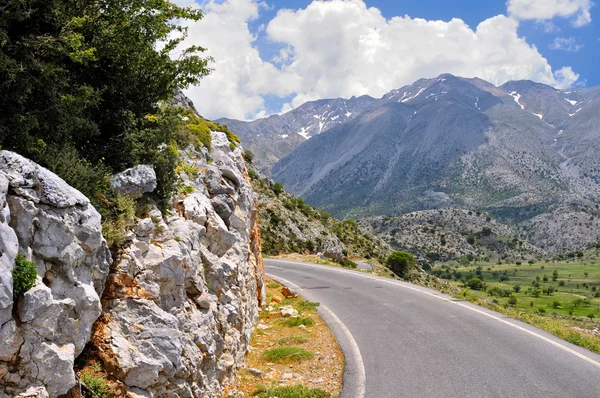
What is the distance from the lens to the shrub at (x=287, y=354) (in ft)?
32.8

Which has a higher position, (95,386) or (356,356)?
(95,386)

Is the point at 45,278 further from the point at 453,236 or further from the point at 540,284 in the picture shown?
the point at 453,236

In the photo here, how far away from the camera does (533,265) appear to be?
157 meters

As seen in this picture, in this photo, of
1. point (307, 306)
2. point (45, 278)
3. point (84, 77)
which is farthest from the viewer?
point (307, 306)

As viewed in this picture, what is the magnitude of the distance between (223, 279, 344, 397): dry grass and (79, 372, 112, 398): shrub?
293 cm

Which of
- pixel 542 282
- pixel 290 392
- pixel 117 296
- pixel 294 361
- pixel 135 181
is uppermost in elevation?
pixel 135 181

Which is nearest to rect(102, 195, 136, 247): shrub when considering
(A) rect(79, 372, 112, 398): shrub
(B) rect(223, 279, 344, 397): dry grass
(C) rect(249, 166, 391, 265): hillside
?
(A) rect(79, 372, 112, 398): shrub

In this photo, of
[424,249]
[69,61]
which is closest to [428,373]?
[69,61]

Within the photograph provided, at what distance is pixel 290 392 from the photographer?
7.84 m

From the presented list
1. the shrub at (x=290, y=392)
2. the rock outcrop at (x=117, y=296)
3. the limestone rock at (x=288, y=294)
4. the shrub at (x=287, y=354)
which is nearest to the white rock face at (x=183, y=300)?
the rock outcrop at (x=117, y=296)

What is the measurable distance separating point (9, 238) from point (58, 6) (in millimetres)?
5012

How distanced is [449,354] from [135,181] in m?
7.91

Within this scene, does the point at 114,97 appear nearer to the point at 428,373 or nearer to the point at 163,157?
the point at 163,157

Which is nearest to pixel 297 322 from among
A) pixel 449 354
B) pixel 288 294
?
pixel 288 294
